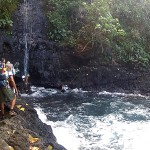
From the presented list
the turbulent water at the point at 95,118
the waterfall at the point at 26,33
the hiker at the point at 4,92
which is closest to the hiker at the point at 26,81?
the waterfall at the point at 26,33

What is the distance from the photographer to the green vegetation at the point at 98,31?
21.8m

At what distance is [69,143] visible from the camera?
494 inches

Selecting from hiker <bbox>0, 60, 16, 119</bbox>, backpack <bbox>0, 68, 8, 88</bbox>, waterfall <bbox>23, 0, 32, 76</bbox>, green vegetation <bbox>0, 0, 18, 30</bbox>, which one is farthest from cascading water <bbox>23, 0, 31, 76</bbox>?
backpack <bbox>0, 68, 8, 88</bbox>

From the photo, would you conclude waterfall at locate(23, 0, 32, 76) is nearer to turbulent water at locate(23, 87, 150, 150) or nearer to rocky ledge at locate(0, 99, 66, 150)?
turbulent water at locate(23, 87, 150, 150)

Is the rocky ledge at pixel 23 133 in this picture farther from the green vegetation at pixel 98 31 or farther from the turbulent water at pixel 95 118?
the green vegetation at pixel 98 31

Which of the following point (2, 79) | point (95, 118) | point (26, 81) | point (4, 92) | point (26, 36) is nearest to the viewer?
point (2, 79)

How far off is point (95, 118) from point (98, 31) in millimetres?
7819

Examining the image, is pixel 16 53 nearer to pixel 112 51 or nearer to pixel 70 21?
pixel 70 21

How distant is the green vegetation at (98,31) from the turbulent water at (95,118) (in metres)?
3.40

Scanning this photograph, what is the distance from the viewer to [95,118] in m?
15.8

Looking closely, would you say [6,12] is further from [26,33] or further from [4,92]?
[4,92]

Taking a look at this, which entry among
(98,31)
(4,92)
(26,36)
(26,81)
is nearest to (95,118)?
(26,81)

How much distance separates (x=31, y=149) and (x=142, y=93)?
40.8 ft

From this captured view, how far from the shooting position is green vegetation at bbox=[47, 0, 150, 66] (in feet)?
71.6
